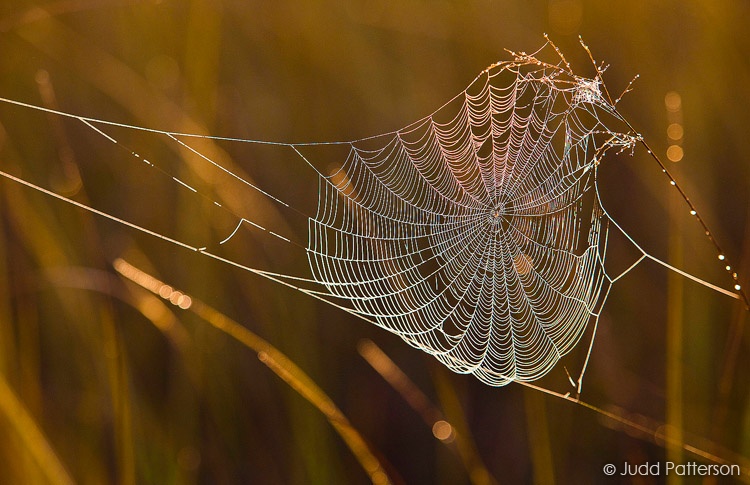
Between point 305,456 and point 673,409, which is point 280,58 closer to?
point 305,456

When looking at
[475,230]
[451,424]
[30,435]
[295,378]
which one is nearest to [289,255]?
[475,230]

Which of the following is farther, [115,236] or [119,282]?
[115,236]

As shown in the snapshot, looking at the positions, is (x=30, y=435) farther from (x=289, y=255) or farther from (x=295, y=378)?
(x=289, y=255)

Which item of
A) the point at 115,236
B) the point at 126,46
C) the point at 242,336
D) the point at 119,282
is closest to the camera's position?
the point at 242,336

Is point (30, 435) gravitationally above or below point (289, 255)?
below

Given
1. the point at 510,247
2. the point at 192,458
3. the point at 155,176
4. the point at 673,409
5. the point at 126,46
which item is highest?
the point at 126,46

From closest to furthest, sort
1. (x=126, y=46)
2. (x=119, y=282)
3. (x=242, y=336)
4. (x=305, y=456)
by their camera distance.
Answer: (x=242, y=336) → (x=305, y=456) → (x=119, y=282) → (x=126, y=46)

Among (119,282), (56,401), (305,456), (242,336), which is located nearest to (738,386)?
(305,456)

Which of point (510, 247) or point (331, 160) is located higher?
point (331, 160)
